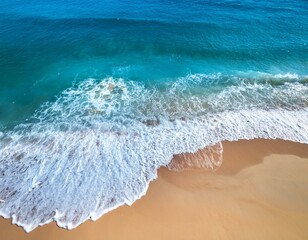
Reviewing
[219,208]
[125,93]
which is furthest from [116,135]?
[219,208]

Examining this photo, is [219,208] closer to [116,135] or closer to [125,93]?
[116,135]

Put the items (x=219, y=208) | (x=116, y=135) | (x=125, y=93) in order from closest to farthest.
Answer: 1. (x=219, y=208)
2. (x=116, y=135)
3. (x=125, y=93)

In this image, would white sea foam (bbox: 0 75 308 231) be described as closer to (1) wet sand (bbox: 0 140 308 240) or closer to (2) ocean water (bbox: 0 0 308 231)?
(2) ocean water (bbox: 0 0 308 231)

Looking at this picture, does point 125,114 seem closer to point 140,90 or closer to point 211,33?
point 140,90

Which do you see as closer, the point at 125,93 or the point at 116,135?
the point at 116,135

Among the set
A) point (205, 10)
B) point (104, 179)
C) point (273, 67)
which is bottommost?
point (104, 179)

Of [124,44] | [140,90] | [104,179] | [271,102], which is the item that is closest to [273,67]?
[271,102]
